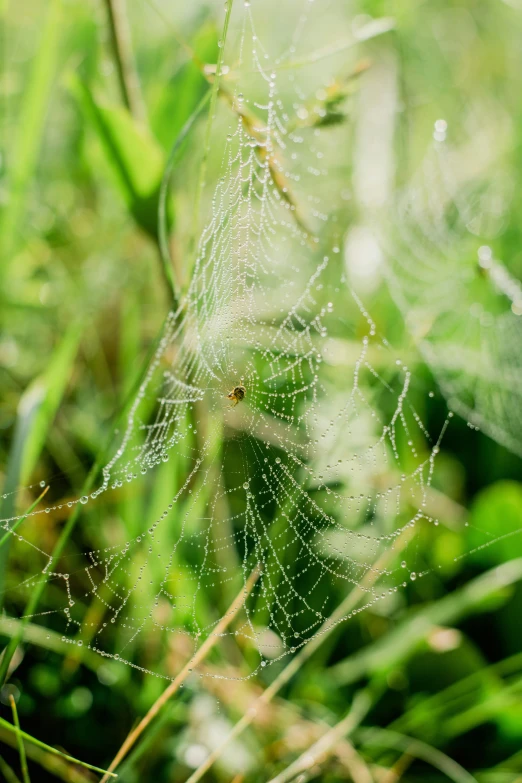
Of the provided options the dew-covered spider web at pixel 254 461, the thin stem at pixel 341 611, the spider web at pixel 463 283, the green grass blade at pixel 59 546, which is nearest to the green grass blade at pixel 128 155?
the dew-covered spider web at pixel 254 461

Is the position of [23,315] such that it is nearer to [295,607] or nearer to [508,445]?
[295,607]

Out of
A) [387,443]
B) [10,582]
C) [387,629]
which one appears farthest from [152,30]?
[387,629]

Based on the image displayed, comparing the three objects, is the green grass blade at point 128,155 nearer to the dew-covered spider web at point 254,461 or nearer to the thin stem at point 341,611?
the dew-covered spider web at point 254,461

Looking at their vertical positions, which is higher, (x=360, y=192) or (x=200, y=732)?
(x=360, y=192)

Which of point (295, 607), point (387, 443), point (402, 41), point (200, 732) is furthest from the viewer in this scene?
point (402, 41)

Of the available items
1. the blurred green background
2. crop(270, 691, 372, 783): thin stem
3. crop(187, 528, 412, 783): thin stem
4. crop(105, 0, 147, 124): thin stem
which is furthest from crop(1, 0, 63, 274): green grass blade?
crop(270, 691, 372, 783): thin stem

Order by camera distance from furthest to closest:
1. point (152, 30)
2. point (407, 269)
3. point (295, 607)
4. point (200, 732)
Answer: point (152, 30)
point (407, 269)
point (295, 607)
point (200, 732)

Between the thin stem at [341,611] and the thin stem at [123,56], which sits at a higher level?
the thin stem at [123,56]
